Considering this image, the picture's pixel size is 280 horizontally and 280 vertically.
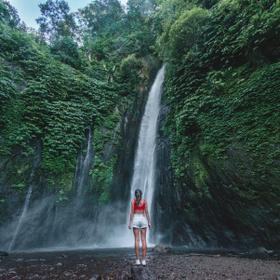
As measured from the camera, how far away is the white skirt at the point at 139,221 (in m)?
4.80

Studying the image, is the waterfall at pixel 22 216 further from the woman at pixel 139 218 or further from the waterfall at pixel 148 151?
the woman at pixel 139 218

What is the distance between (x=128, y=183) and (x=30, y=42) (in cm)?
991

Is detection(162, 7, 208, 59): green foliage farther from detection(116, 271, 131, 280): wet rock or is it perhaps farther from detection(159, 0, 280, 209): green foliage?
detection(116, 271, 131, 280): wet rock

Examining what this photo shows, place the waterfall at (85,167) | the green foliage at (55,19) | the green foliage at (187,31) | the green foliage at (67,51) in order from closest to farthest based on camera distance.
Result: the waterfall at (85,167) < the green foliage at (187,31) < the green foliage at (67,51) < the green foliage at (55,19)

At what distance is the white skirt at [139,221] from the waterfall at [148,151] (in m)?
7.18

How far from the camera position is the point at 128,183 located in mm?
13352

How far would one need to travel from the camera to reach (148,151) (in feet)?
44.5

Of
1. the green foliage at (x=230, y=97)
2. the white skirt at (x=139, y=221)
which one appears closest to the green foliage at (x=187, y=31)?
the green foliage at (x=230, y=97)

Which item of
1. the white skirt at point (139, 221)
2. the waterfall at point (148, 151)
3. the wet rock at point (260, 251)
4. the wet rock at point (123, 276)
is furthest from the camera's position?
the waterfall at point (148, 151)

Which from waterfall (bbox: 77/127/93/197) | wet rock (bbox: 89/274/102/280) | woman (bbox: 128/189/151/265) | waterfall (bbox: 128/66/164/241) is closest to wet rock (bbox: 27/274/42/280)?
wet rock (bbox: 89/274/102/280)

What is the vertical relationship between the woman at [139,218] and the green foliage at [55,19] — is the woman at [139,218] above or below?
below

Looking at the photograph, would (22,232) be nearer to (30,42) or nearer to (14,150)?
(14,150)

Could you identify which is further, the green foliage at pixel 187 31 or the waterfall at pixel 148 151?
the waterfall at pixel 148 151

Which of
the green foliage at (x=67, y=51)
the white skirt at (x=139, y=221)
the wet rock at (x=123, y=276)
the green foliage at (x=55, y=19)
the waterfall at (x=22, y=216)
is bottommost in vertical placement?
the wet rock at (x=123, y=276)
